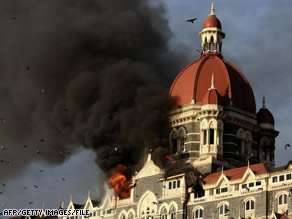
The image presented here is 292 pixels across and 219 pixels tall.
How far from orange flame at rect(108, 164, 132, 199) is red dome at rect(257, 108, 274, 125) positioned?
71.4 ft

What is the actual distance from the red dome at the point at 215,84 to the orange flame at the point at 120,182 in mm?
13128

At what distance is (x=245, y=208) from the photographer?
117438mm

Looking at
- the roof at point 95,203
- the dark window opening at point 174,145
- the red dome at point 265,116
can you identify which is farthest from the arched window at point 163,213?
the red dome at point 265,116

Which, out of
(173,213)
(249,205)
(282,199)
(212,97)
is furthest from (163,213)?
(282,199)

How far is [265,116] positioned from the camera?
142 metres

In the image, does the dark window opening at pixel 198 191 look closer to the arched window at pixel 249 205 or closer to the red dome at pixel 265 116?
the arched window at pixel 249 205

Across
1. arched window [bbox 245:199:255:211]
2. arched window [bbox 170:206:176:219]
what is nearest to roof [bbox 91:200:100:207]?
arched window [bbox 170:206:176:219]

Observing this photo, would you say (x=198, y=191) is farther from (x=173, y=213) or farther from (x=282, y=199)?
(x=282, y=199)

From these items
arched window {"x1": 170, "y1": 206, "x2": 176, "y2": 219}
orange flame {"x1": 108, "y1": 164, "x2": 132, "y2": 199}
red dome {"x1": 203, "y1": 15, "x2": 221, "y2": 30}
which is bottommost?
arched window {"x1": 170, "y1": 206, "x2": 176, "y2": 219}

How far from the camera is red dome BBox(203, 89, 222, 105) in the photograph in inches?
5251

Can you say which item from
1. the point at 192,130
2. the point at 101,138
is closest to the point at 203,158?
the point at 192,130

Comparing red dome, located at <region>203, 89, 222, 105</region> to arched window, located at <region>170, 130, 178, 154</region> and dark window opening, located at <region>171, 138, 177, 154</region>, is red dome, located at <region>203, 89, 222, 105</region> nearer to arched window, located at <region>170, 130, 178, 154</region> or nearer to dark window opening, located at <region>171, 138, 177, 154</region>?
arched window, located at <region>170, 130, 178, 154</region>

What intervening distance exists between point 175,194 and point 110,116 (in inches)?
744

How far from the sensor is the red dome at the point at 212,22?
475 ft
